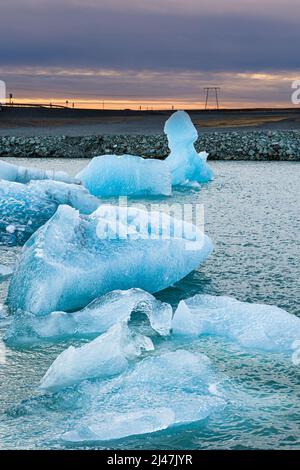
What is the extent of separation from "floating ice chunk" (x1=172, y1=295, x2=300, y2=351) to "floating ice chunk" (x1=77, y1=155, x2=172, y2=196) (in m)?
6.30

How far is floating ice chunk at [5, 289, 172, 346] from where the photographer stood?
369 cm

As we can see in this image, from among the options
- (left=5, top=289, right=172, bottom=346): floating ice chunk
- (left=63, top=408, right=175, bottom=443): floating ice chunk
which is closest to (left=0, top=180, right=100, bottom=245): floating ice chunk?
(left=5, top=289, right=172, bottom=346): floating ice chunk

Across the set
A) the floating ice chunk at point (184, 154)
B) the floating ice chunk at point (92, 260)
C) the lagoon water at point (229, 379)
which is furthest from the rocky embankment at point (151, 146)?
the floating ice chunk at point (92, 260)

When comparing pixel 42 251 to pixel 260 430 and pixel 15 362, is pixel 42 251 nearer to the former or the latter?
pixel 15 362

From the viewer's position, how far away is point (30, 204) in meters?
7.05

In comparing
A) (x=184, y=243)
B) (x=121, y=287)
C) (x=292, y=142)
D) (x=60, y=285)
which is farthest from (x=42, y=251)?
(x=292, y=142)

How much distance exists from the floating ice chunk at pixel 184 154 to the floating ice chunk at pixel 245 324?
7953 millimetres

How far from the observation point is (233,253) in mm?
5914

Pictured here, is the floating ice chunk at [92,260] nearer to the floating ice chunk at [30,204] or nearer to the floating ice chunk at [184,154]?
the floating ice chunk at [30,204]

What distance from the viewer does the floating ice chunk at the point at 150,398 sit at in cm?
259

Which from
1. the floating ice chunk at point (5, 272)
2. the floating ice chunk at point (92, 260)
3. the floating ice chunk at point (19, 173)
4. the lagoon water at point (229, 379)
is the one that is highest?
the floating ice chunk at point (19, 173)

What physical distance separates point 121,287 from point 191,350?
108 cm

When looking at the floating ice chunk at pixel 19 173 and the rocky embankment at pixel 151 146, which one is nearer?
the floating ice chunk at pixel 19 173

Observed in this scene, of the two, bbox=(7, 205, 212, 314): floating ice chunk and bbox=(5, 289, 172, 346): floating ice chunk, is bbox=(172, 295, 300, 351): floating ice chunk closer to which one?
bbox=(5, 289, 172, 346): floating ice chunk
